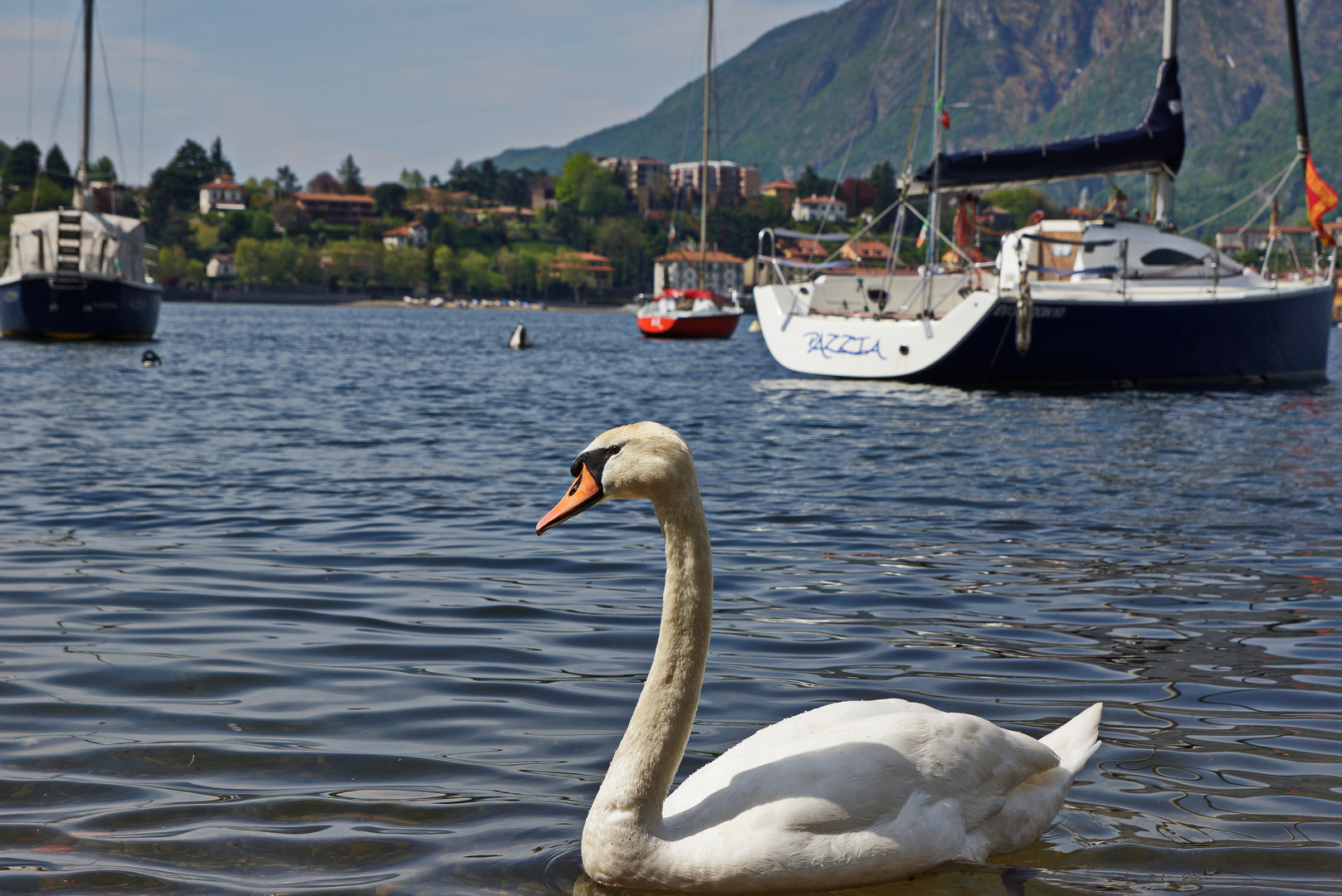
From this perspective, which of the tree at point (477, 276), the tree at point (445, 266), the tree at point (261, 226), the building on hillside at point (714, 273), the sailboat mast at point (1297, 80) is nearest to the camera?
the sailboat mast at point (1297, 80)

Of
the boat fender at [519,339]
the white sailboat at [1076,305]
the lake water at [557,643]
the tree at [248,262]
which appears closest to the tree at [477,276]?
the tree at [248,262]

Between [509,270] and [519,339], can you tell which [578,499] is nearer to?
[519,339]

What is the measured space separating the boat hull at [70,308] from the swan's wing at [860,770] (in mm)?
36467

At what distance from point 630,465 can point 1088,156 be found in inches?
870

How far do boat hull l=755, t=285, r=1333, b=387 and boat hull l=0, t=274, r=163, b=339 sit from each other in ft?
73.8

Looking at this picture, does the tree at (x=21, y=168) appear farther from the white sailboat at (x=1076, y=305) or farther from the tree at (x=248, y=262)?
the white sailboat at (x=1076, y=305)

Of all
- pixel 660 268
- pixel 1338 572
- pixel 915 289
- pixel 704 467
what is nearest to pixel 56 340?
pixel 915 289

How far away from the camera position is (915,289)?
80.3ft

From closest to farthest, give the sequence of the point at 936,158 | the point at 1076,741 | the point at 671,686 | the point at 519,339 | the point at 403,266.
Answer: the point at 671,686
the point at 1076,741
the point at 936,158
the point at 519,339
the point at 403,266

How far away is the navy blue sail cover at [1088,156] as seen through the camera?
23.3 meters

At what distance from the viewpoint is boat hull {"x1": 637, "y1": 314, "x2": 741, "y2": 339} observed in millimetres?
52250

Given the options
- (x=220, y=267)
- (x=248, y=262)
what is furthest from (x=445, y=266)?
(x=220, y=267)

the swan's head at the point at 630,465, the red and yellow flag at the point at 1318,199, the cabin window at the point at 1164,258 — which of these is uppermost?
the red and yellow flag at the point at 1318,199

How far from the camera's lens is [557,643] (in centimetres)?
582
